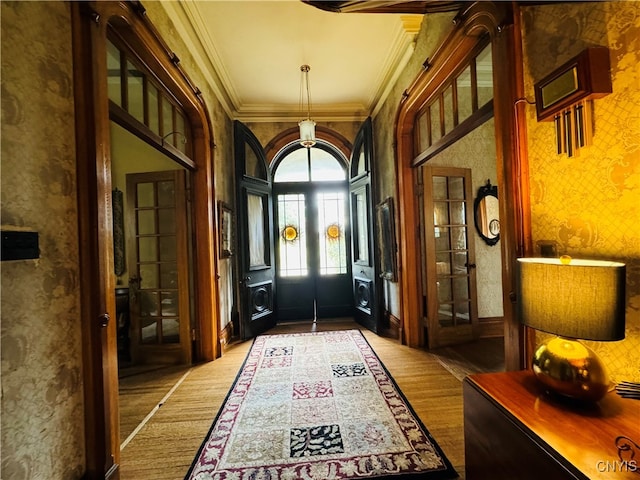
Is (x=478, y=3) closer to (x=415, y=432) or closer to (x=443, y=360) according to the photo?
(x=415, y=432)

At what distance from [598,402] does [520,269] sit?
1.79ft

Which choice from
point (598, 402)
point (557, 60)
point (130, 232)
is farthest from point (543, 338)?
point (130, 232)

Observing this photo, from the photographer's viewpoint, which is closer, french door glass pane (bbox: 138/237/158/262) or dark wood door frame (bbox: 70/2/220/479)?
dark wood door frame (bbox: 70/2/220/479)

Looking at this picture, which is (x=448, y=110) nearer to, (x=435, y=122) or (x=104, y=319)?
(x=435, y=122)

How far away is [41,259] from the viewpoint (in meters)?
1.30

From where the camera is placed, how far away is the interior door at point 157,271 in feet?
10.9

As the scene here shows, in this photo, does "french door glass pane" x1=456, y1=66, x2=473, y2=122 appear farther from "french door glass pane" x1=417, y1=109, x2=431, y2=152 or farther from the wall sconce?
the wall sconce

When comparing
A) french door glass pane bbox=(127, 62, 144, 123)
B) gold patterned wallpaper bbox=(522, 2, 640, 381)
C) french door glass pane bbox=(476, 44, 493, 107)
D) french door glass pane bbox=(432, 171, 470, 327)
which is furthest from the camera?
french door glass pane bbox=(432, 171, 470, 327)

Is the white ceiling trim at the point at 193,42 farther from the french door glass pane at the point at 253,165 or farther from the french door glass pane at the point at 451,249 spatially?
the french door glass pane at the point at 451,249

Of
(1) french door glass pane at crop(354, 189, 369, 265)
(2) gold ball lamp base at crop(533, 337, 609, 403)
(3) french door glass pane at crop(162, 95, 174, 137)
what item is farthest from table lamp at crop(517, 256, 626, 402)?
(1) french door glass pane at crop(354, 189, 369, 265)

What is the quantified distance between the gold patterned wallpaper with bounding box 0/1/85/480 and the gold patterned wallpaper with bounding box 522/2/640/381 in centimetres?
236

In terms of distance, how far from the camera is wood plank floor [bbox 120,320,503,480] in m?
1.82

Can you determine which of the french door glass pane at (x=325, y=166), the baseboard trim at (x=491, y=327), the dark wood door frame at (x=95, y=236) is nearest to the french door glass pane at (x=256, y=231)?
the french door glass pane at (x=325, y=166)

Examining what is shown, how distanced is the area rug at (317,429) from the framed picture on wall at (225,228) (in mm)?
1459
